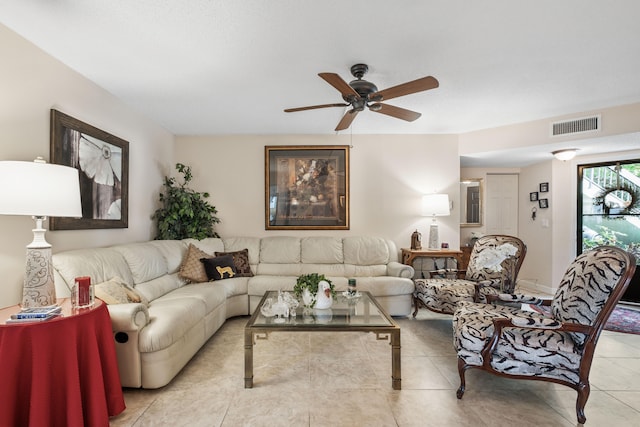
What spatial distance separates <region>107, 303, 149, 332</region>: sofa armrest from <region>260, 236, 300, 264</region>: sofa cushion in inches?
83.2

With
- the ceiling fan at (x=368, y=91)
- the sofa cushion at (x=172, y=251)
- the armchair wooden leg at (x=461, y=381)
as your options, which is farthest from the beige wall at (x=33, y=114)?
the armchair wooden leg at (x=461, y=381)

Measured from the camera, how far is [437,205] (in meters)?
3.98

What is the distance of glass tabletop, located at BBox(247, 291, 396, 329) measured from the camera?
2.12 metres

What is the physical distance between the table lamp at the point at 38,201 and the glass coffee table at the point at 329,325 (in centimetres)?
123

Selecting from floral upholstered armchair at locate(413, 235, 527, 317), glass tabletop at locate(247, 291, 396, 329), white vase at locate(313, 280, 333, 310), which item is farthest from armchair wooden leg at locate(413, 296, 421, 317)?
white vase at locate(313, 280, 333, 310)

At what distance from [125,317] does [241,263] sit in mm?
1927

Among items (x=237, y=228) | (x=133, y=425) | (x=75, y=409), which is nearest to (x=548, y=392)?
(x=133, y=425)

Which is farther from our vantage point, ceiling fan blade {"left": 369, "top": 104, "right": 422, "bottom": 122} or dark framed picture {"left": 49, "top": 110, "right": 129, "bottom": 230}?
ceiling fan blade {"left": 369, "top": 104, "right": 422, "bottom": 122}

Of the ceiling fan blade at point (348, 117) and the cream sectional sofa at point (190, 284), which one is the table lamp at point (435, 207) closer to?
the cream sectional sofa at point (190, 284)

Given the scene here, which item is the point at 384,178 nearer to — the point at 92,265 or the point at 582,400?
the point at 582,400

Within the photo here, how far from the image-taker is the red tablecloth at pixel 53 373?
1382 mm

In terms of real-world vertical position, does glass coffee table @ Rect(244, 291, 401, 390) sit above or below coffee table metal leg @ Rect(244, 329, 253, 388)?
above

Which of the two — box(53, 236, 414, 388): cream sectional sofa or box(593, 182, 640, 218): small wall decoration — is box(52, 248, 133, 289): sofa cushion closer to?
box(53, 236, 414, 388): cream sectional sofa

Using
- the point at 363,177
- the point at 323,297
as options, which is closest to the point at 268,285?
the point at 323,297
